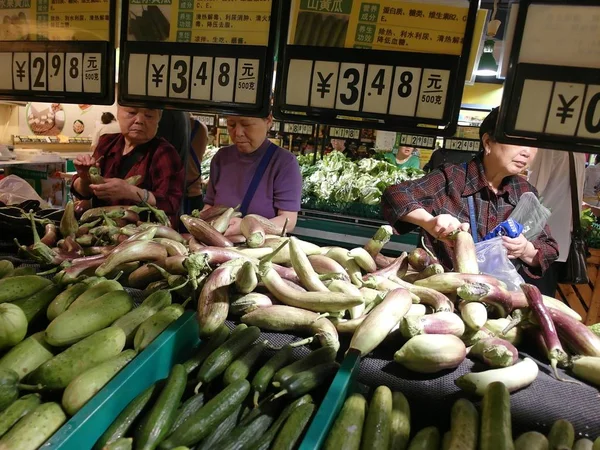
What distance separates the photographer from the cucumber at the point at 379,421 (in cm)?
113

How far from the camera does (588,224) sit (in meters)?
4.54

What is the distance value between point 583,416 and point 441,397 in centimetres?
38

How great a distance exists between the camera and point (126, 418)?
1.14 metres

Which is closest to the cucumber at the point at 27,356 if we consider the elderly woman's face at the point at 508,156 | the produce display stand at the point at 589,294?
the elderly woman's face at the point at 508,156

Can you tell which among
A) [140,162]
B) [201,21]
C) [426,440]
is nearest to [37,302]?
[201,21]

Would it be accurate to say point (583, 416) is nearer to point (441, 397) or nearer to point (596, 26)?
point (441, 397)

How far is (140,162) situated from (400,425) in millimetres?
2355

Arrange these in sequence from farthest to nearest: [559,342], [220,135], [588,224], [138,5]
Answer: [220,135], [588,224], [138,5], [559,342]

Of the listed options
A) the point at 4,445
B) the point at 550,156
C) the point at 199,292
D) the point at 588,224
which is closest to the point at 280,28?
the point at 199,292

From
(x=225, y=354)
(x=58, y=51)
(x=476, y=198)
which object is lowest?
(x=225, y=354)

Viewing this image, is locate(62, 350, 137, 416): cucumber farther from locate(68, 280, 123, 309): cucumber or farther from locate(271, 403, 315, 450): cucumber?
locate(271, 403, 315, 450): cucumber

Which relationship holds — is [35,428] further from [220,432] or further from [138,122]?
[138,122]

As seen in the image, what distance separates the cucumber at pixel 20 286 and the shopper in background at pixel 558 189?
350 centimetres

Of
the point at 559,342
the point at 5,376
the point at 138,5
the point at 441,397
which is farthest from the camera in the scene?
the point at 138,5
